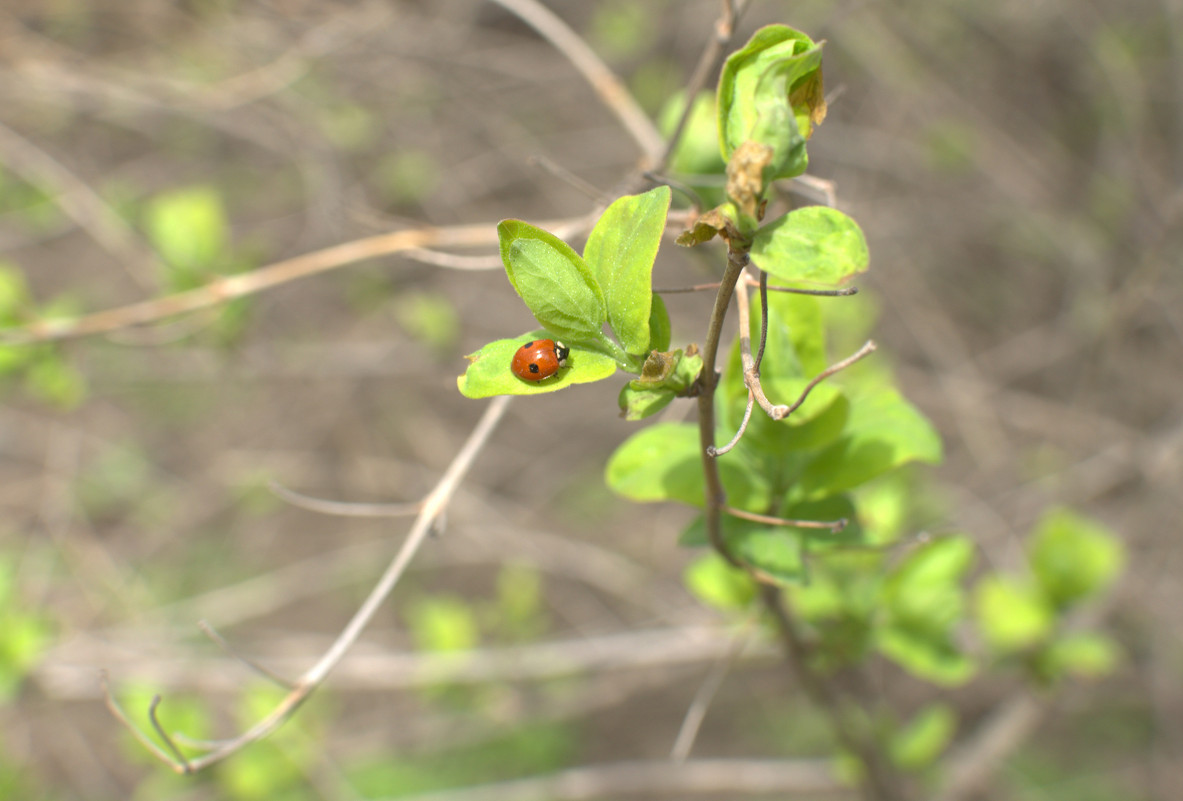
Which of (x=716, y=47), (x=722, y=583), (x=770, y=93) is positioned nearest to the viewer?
(x=770, y=93)

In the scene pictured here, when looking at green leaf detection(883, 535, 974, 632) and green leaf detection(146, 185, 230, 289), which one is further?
green leaf detection(146, 185, 230, 289)

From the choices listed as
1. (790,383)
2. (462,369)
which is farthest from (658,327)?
(462,369)

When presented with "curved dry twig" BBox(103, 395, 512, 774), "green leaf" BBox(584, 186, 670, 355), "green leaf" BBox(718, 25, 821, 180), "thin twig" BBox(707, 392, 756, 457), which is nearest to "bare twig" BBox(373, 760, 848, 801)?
"curved dry twig" BBox(103, 395, 512, 774)

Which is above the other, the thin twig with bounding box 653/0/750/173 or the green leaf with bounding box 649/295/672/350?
the thin twig with bounding box 653/0/750/173

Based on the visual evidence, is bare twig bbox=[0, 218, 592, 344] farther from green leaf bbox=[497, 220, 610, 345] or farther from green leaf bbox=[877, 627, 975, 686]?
green leaf bbox=[877, 627, 975, 686]

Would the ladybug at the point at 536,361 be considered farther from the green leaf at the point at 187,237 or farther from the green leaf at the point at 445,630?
the green leaf at the point at 445,630

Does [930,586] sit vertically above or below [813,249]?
below

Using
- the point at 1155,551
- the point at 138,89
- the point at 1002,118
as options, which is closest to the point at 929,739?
the point at 1155,551

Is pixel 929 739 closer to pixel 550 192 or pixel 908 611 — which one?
pixel 908 611

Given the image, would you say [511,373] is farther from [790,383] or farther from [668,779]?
[668,779]
